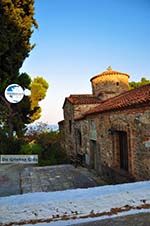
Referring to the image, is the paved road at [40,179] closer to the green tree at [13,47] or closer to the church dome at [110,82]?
the green tree at [13,47]

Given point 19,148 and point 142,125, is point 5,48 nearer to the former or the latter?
point 19,148

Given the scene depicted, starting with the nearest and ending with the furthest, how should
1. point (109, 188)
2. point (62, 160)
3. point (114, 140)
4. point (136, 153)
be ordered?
point (109, 188)
point (136, 153)
point (114, 140)
point (62, 160)

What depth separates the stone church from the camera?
676 cm

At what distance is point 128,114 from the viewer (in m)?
7.48

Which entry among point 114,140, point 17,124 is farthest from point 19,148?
point 114,140

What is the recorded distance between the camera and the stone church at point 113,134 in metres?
6.76

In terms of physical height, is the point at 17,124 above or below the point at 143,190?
above

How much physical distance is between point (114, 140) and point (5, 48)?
329 inches

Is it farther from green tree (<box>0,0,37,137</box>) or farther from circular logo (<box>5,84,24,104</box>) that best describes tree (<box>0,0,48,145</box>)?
circular logo (<box>5,84,24,104</box>)
